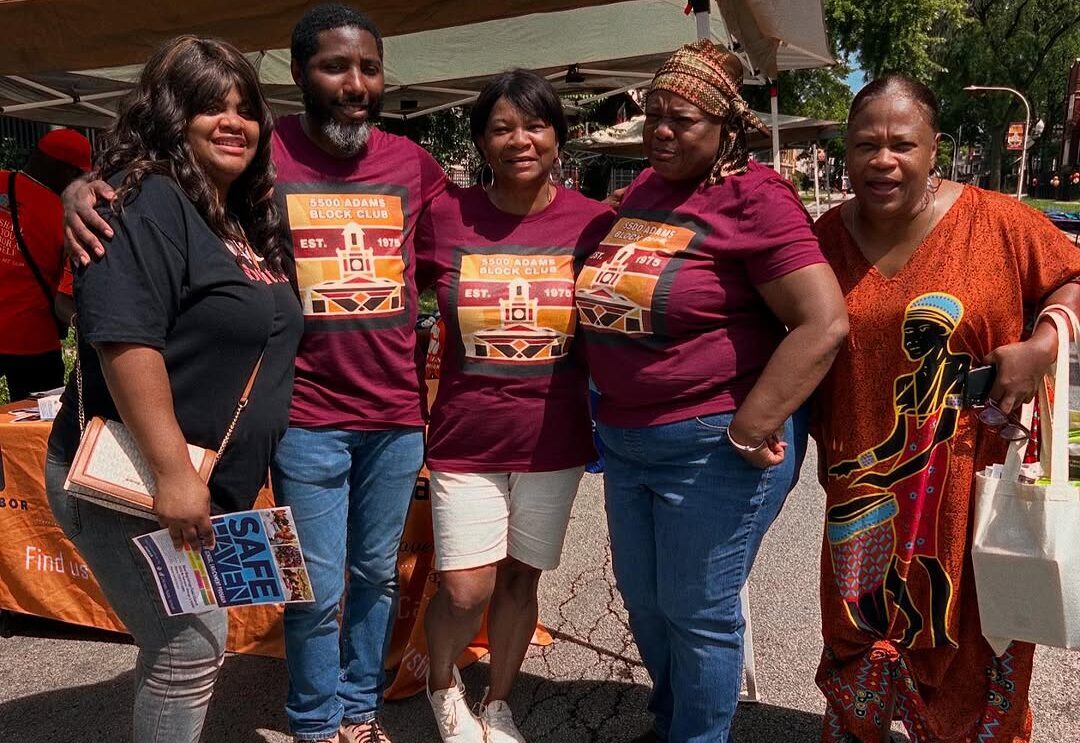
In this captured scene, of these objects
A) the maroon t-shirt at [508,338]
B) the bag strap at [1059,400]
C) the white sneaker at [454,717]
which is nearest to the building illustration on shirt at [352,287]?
the maroon t-shirt at [508,338]

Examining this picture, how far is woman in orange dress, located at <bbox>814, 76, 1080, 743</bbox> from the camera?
1.91 m

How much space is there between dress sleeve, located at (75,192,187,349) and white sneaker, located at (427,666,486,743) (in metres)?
1.36

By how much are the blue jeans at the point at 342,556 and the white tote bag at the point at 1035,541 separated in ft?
4.72

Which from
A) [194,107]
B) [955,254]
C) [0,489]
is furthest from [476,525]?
[0,489]

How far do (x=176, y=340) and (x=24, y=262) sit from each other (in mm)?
2784

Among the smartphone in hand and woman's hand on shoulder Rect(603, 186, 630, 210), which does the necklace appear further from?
the smartphone in hand

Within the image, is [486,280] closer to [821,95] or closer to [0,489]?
[0,489]

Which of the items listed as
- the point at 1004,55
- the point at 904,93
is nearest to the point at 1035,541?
the point at 904,93

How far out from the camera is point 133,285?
1.55 metres

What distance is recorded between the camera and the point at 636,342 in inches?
78.7

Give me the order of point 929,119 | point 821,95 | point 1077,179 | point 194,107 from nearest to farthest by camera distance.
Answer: point 194,107 → point 929,119 → point 821,95 → point 1077,179

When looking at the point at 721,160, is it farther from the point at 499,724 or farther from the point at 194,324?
the point at 499,724

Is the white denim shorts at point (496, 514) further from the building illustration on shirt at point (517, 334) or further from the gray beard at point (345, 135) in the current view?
the gray beard at point (345, 135)

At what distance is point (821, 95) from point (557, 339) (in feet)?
73.6
